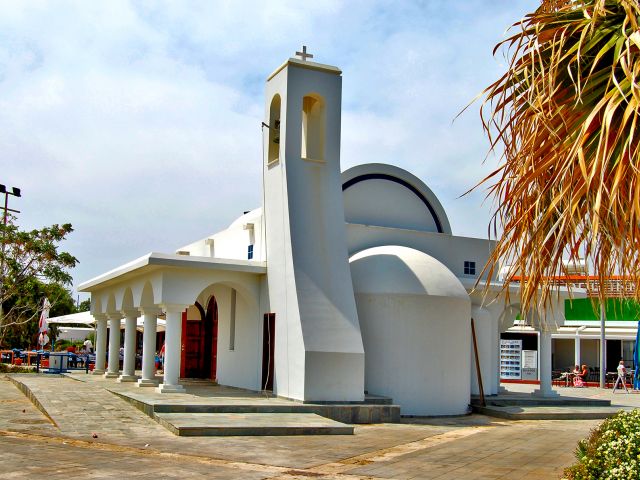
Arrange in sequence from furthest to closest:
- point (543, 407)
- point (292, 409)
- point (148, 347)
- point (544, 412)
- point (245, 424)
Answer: point (543, 407) < point (148, 347) < point (544, 412) < point (292, 409) < point (245, 424)

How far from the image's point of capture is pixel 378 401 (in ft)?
51.0

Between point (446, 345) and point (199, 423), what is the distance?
6.70 metres

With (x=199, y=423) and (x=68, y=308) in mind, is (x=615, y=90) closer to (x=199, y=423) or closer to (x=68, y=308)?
(x=199, y=423)

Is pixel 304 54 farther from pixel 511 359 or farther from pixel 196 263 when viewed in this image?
pixel 511 359

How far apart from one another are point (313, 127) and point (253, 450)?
28.2ft

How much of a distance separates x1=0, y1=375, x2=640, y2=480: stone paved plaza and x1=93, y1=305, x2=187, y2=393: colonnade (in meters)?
1.41

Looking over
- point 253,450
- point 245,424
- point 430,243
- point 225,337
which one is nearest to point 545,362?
point 430,243

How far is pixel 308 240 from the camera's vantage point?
51.9 ft

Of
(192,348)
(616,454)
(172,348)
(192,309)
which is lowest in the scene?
(616,454)

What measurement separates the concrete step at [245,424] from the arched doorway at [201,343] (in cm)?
802

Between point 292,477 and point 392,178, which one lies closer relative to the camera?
point 292,477

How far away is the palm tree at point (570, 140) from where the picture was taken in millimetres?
5250

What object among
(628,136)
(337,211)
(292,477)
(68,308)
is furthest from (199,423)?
(68,308)

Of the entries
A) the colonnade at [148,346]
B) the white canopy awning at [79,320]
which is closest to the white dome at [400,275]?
the colonnade at [148,346]
